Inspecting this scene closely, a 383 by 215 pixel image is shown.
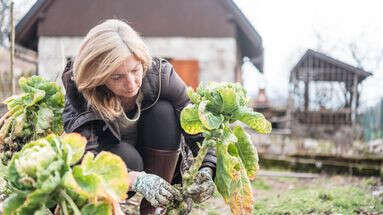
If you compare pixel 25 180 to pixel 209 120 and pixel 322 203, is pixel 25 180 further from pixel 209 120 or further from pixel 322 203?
pixel 322 203

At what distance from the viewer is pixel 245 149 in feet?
7.53

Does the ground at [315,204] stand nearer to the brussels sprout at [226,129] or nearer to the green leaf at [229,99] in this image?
the brussels sprout at [226,129]

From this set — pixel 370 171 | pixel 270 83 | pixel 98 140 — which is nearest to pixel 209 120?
pixel 98 140

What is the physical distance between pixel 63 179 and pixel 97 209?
0.15 metres

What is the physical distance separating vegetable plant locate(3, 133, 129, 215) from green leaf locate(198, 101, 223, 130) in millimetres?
555

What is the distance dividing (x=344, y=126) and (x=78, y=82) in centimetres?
1333

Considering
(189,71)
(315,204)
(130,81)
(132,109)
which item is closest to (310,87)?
(189,71)

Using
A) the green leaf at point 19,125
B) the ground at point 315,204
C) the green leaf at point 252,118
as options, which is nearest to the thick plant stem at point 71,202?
the green leaf at point 252,118

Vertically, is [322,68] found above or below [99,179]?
above

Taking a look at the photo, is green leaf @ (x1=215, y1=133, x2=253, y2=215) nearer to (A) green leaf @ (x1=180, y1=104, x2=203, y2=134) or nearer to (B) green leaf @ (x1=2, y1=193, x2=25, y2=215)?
(A) green leaf @ (x1=180, y1=104, x2=203, y2=134)

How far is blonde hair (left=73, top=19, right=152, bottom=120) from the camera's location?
85.5 inches

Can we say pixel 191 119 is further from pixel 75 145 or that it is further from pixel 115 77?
pixel 75 145

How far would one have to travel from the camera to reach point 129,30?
7.66ft

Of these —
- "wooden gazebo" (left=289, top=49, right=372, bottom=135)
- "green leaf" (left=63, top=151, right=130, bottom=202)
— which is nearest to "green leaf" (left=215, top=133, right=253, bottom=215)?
"green leaf" (left=63, top=151, right=130, bottom=202)
